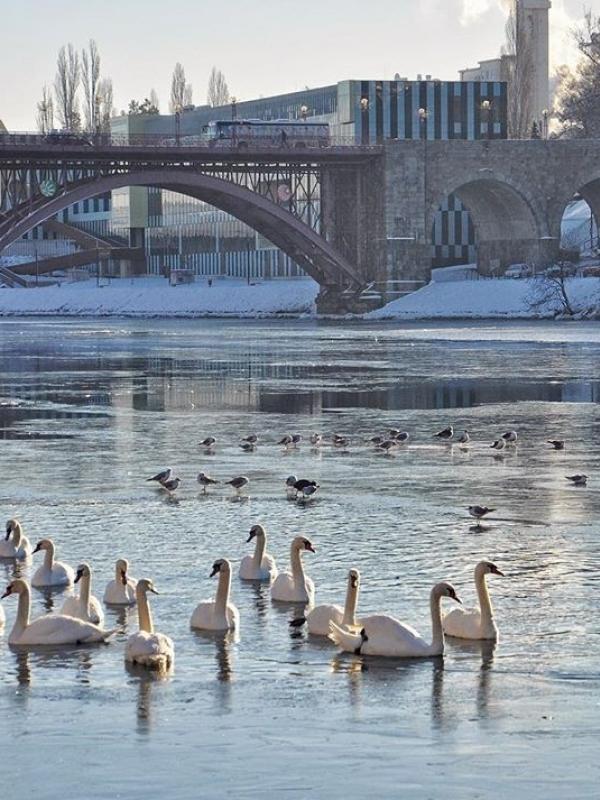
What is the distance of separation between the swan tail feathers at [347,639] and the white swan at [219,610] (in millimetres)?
1006

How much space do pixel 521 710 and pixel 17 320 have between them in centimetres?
11320

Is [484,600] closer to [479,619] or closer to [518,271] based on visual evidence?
[479,619]

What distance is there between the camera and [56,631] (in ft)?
52.3

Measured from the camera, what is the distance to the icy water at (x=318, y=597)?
12.5 m

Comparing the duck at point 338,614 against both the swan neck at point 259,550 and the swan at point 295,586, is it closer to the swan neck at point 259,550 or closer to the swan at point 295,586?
the swan at point 295,586

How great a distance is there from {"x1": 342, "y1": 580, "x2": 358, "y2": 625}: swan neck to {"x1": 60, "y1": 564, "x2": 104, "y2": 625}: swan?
7.40 ft

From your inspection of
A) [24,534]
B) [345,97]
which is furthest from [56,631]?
[345,97]

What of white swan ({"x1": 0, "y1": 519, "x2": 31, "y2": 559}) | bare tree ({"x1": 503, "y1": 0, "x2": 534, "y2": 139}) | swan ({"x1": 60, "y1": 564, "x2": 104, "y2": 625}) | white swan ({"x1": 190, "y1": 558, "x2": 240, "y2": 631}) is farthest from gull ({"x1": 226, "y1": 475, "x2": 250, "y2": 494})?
bare tree ({"x1": 503, "y1": 0, "x2": 534, "y2": 139})

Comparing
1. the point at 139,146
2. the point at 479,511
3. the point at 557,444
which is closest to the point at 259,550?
the point at 479,511

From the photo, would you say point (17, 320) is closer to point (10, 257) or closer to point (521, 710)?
point (10, 257)

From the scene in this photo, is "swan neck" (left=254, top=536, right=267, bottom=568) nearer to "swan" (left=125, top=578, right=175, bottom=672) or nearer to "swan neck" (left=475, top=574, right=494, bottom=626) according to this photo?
"swan" (left=125, top=578, right=175, bottom=672)

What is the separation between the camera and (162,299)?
134125mm

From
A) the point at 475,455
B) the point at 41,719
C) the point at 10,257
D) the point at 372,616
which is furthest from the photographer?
the point at 10,257

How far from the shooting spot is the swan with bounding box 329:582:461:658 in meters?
15.3
